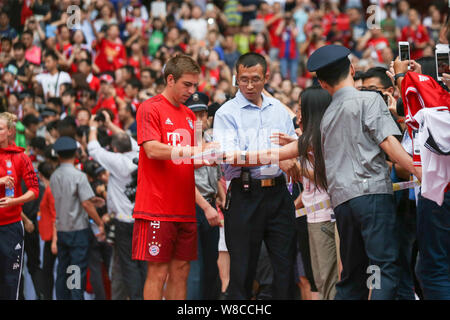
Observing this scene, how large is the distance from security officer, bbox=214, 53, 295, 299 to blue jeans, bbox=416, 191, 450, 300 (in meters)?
1.13

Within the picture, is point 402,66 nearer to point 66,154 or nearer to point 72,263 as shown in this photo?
point 66,154

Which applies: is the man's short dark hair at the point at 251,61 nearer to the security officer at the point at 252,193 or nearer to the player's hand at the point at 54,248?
the security officer at the point at 252,193

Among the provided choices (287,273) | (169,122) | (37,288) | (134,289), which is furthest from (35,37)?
(287,273)

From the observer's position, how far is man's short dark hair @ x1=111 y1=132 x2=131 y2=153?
286 inches

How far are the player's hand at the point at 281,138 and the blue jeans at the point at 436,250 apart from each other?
4.02 ft

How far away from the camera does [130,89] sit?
38.0 feet

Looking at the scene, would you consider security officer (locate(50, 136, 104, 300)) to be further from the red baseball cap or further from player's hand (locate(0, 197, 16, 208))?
the red baseball cap

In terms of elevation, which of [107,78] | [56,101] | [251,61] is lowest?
[251,61]

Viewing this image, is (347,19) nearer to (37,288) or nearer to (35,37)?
(35,37)

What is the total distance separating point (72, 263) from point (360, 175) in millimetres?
4207

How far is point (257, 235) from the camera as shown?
5.25m

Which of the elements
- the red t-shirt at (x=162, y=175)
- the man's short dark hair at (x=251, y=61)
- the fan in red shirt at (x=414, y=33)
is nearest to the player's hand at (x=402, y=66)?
the man's short dark hair at (x=251, y=61)

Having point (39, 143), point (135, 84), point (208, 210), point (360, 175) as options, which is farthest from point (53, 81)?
point (360, 175)

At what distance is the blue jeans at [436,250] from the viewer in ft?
15.3
